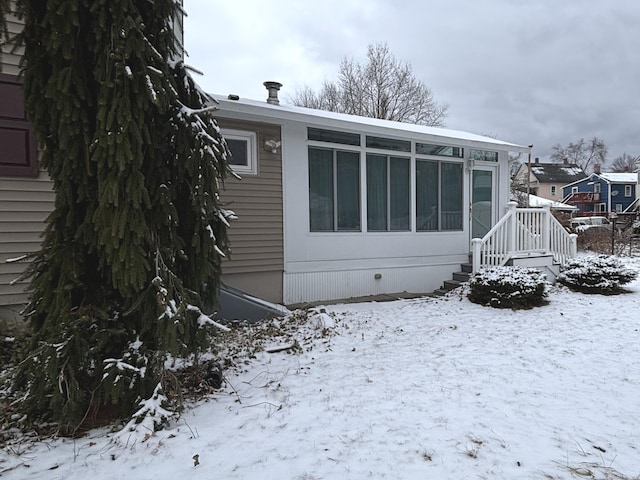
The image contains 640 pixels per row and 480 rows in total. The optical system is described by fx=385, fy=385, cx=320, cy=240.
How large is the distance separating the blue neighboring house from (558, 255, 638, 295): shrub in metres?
33.3

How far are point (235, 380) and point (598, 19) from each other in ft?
42.9

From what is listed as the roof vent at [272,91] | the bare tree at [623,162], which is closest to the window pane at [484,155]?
the roof vent at [272,91]

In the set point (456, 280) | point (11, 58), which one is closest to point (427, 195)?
point (456, 280)

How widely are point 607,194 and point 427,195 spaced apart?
1505 inches

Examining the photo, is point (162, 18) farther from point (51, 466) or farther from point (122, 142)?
point (51, 466)

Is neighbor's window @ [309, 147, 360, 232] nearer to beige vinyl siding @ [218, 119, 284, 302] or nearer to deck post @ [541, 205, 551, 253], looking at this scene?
beige vinyl siding @ [218, 119, 284, 302]

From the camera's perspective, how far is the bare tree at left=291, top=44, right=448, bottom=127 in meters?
22.7

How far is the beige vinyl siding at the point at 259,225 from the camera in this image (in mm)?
5969

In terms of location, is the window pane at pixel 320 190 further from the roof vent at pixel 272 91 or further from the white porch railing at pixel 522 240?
the white porch railing at pixel 522 240

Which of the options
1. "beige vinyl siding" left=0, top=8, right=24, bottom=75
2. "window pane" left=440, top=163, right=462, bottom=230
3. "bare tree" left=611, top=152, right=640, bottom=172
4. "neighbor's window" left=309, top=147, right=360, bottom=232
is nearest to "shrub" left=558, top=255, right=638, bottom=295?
"window pane" left=440, top=163, right=462, bottom=230

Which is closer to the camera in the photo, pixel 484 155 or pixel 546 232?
pixel 546 232

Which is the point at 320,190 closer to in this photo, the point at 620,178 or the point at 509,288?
the point at 509,288

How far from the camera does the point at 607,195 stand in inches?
1438

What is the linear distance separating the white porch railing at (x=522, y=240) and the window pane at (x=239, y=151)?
14.7 feet
